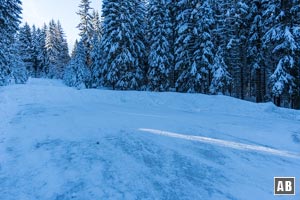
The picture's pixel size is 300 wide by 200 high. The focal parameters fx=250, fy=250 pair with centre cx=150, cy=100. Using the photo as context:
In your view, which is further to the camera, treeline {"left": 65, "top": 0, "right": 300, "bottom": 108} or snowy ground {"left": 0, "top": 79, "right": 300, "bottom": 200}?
treeline {"left": 65, "top": 0, "right": 300, "bottom": 108}

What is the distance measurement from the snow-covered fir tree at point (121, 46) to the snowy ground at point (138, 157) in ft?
51.6

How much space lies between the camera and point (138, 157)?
17.1 ft

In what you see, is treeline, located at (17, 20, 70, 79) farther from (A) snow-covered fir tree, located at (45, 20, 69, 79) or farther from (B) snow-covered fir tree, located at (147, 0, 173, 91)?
(B) snow-covered fir tree, located at (147, 0, 173, 91)

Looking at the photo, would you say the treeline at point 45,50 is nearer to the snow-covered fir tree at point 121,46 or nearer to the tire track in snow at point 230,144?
the snow-covered fir tree at point 121,46

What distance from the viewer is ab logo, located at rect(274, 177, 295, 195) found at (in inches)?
165

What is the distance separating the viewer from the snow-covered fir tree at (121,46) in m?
24.6

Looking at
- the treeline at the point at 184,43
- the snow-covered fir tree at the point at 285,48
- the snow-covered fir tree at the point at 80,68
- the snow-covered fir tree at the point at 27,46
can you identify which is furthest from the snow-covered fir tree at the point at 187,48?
the snow-covered fir tree at the point at 27,46

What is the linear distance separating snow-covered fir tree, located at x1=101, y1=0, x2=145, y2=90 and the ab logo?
20742 millimetres

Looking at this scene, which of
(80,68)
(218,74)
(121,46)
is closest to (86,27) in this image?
(80,68)

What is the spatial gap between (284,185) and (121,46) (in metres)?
22.4

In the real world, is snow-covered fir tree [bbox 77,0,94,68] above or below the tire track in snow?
above

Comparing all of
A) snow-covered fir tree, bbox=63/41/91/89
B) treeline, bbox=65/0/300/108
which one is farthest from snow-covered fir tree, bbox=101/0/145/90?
snow-covered fir tree, bbox=63/41/91/89

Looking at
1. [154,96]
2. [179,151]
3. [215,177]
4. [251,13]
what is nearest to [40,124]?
[179,151]

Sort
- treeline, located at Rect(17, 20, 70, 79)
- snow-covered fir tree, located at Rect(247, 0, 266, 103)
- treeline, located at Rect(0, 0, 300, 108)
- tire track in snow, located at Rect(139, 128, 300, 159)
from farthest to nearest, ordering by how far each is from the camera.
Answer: treeline, located at Rect(17, 20, 70, 79) < snow-covered fir tree, located at Rect(247, 0, 266, 103) < treeline, located at Rect(0, 0, 300, 108) < tire track in snow, located at Rect(139, 128, 300, 159)
